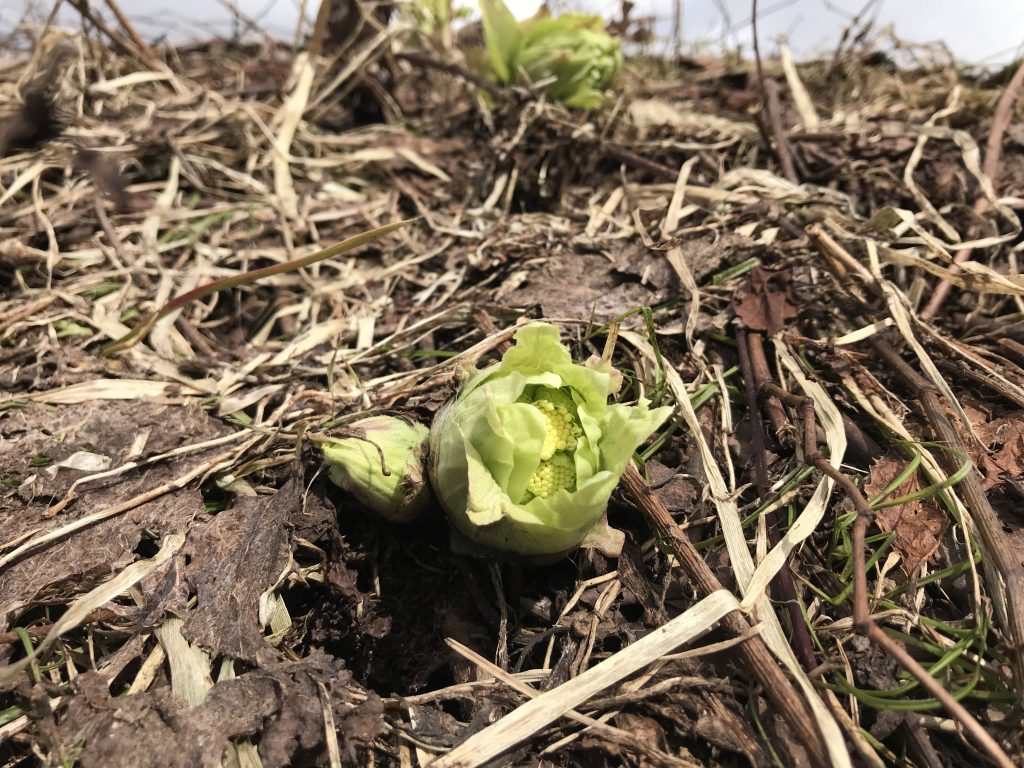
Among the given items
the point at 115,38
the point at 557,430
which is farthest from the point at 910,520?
the point at 115,38

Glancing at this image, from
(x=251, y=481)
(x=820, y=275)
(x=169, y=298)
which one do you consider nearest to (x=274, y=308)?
(x=169, y=298)

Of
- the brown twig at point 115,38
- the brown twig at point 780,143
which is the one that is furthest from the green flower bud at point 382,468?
the brown twig at point 115,38

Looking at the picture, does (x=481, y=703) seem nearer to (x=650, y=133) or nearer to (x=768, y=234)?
(x=768, y=234)

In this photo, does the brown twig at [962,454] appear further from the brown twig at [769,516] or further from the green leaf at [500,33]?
the green leaf at [500,33]

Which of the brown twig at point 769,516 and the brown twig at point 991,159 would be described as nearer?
the brown twig at point 769,516

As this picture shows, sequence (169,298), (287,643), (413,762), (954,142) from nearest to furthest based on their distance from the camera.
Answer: (413,762), (287,643), (169,298), (954,142)

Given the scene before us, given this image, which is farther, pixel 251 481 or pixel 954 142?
pixel 954 142
